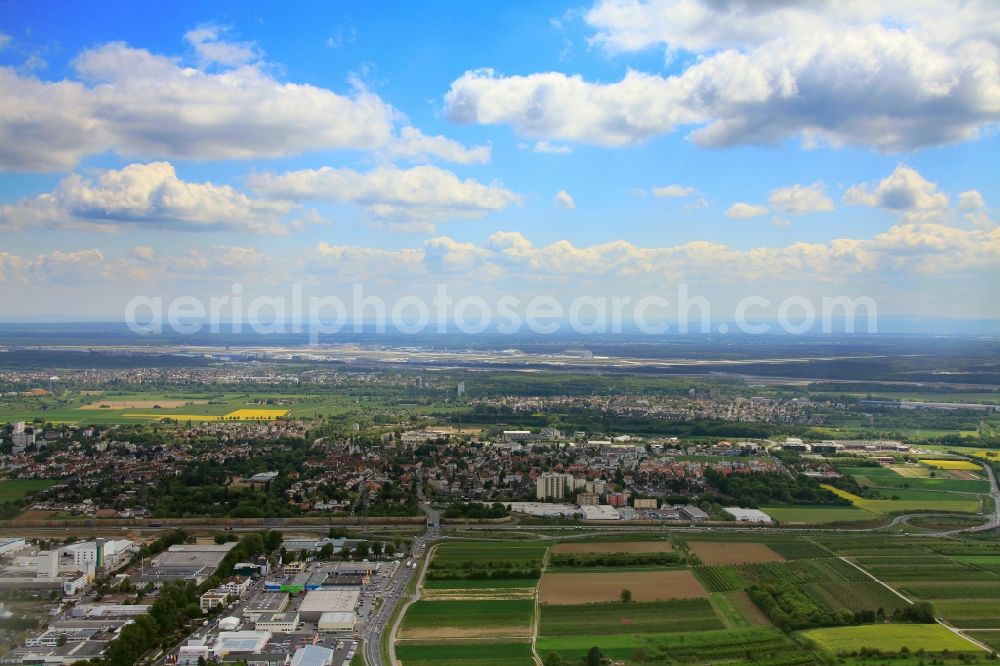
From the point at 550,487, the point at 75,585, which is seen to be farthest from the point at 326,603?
the point at 550,487

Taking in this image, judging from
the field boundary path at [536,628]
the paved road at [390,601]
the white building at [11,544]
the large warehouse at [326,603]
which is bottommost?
the paved road at [390,601]

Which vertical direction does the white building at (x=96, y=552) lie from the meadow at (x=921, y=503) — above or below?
above

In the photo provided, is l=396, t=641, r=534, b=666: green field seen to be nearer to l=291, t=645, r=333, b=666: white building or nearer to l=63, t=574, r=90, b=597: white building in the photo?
l=291, t=645, r=333, b=666: white building

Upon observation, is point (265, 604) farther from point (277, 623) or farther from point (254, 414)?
point (254, 414)

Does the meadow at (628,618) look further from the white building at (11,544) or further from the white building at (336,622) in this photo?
the white building at (11,544)

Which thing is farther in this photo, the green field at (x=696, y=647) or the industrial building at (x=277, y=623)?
the industrial building at (x=277, y=623)

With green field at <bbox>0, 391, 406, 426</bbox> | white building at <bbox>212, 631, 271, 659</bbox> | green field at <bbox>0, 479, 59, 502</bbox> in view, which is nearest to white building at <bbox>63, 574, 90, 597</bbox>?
white building at <bbox>212, 631, 271, 659</bbox>

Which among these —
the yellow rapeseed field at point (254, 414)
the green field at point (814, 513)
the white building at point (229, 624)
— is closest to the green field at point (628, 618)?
the white building at point (229, 624)
